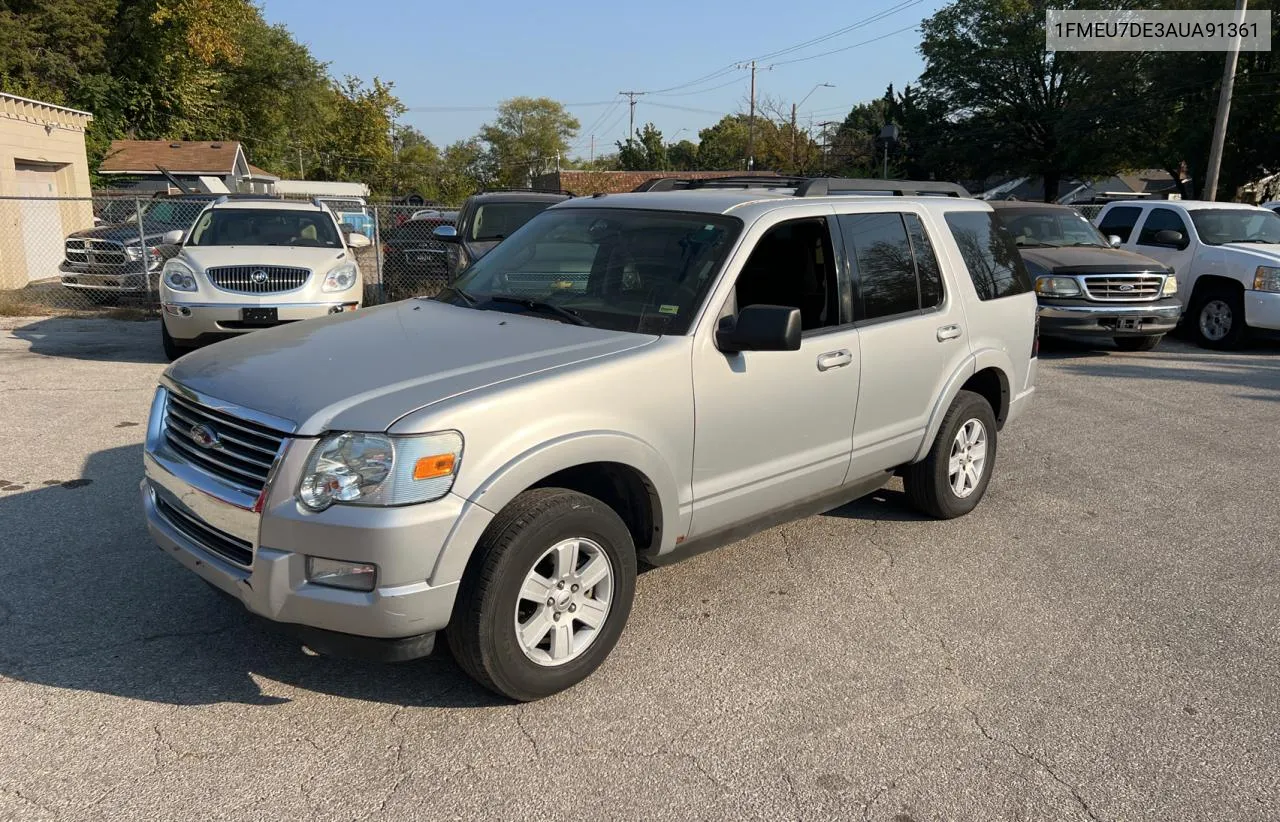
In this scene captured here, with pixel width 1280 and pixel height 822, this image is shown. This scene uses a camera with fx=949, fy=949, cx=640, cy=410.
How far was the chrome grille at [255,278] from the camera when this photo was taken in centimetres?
923

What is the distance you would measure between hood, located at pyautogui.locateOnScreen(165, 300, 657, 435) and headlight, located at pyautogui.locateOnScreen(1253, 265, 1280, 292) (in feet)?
36.8

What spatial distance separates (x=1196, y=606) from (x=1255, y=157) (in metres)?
36.0

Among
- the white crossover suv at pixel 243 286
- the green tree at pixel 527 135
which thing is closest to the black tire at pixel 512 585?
the white crossover suv at pixel 243 286

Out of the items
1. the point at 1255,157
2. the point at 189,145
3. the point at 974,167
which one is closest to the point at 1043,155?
the point at 974,167

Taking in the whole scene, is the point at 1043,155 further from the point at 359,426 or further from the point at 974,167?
the point at 359,426

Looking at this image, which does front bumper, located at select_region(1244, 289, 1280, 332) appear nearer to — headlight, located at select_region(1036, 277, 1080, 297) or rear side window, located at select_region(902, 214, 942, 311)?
headlight, located at select_region(1036, 277, 1080, 297)

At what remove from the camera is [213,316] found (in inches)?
357

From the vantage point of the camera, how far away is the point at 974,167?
5700 centimetres

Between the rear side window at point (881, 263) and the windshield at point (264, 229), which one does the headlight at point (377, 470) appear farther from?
the windshield at point (264, 229)

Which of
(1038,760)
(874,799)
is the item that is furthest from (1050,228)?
(874,799)

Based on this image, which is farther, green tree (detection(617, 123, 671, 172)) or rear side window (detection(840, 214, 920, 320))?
green tree (detection(617, 123, 671, 172))

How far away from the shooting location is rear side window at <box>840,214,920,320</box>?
4.71m

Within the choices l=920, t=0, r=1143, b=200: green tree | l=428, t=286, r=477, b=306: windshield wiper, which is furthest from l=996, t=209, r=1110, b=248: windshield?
l=920, t=0, r=1143, b=200: green tree

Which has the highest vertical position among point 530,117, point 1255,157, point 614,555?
point 530,117
